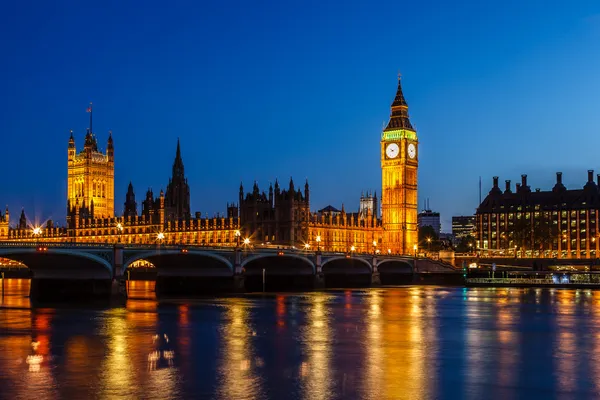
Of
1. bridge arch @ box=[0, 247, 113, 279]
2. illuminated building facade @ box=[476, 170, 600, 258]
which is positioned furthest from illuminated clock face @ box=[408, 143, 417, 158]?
bridge arch @ box=[0, 247, 113, 279]

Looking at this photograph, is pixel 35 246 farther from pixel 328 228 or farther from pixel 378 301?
pixel 328 228

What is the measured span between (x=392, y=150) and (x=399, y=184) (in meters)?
7.44

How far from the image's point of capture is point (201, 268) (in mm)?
97625

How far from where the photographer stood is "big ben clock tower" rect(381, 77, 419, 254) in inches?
6535

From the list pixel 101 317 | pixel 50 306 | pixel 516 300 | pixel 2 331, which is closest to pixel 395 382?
pixel 2 331

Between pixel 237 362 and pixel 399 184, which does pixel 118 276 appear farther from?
pixel 399 184

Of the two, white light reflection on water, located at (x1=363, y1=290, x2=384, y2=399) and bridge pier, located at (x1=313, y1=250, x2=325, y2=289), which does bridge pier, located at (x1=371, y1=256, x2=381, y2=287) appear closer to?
bridge pier, located at (x1=313, y1=250, x2=325, y2=289)

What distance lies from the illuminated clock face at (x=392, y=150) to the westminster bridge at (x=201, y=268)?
37513mm

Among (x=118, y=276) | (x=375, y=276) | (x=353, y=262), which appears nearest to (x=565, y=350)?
(x=118, y=276)

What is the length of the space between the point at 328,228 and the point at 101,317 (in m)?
102

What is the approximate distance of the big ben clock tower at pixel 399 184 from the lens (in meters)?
166

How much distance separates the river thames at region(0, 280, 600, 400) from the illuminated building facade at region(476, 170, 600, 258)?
336ft

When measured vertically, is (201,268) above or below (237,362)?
above

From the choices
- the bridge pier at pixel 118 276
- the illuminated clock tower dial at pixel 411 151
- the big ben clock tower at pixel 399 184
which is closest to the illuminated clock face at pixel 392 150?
the big ben clock tower at pixel 399 184
